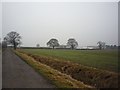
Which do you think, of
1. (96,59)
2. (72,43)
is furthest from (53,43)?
(96,59)

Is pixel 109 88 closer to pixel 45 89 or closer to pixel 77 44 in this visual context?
pixel 45 89

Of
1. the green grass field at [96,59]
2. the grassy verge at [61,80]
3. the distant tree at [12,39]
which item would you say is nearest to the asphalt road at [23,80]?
the grassy verge at [61,80]

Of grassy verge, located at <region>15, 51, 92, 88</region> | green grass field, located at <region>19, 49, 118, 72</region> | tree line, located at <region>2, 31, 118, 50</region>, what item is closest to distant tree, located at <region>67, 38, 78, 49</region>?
tree line, located at <region>2, 31, 118, 50</region>

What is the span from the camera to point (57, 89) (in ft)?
39.3

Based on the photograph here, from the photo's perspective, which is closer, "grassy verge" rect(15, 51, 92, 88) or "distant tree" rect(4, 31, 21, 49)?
"grassy verge" rect(15, 51, 92, 88)

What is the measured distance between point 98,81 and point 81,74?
174 inches

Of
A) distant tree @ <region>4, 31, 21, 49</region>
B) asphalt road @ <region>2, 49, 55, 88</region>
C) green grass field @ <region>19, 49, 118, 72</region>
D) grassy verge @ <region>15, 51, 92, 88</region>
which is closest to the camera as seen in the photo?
asphalt road @ <region>2, 49, 55, 88</region>

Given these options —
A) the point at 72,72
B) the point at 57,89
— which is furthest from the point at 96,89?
the point at 72,72

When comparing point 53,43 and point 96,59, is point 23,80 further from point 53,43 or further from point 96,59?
point 53,43

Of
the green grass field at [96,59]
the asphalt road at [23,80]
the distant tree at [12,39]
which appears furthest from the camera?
the distant tree at [12,39]

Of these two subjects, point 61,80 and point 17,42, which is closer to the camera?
point 61,80

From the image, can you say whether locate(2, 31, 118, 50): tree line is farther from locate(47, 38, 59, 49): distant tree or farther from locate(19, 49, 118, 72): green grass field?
locate(19, 49, 118, 72): green grass field

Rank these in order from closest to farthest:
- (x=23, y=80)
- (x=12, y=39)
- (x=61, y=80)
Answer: (x=23, y=80), (x=61, y=80), (x=12, y=39)

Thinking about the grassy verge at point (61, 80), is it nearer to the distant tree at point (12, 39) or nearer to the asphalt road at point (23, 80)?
the asphalt road at point (23, 80)
